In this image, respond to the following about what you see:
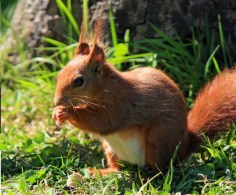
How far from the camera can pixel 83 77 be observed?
3.41m

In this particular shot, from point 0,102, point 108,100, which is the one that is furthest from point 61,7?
point 108,100

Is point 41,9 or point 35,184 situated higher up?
point 41,9

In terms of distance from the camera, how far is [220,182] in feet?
10.5

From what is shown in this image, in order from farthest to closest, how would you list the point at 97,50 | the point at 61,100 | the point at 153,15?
Result: 1. the point at 153,15
2. the point at 97,50
3. the point at 61,100

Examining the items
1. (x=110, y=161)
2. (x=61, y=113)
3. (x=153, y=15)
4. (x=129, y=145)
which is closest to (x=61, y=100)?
(x=61, y=113)

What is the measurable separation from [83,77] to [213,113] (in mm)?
798

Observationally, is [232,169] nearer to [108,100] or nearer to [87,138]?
[108,100]

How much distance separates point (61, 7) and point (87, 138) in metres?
1.08

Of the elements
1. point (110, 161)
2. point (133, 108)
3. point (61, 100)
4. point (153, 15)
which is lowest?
point (110, 161)

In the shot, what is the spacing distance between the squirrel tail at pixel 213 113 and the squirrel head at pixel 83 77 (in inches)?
23.7

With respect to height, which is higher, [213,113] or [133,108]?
[133,108]

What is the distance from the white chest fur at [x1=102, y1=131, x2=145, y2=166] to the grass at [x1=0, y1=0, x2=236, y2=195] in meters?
0.09

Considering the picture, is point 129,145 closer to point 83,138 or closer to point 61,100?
point 61,100

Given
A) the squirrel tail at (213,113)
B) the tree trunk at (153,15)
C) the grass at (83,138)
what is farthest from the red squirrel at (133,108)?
the tree trunk at (153,15)
